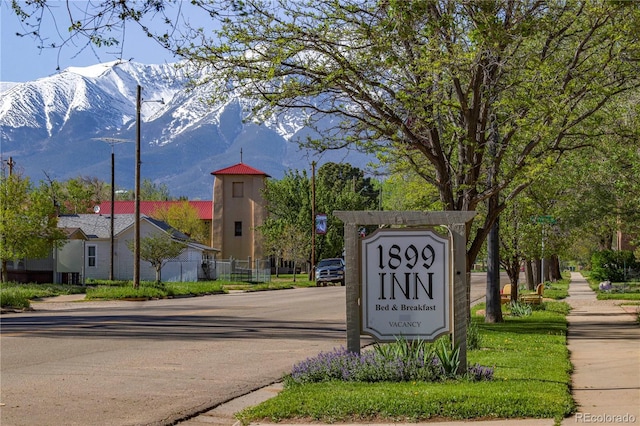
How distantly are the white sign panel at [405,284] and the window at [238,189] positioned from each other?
7260 cm

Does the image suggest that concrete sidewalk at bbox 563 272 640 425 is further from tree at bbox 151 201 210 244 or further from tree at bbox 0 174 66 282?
tree at bbox 151 201 210 244

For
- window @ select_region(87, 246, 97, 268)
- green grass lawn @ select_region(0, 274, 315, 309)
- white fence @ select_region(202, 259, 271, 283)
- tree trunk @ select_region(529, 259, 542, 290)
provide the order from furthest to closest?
white fence @ select_region(202, 259, 271, 283)
window @ select_region(87, 246, 97, 268)
tree trunk @ select_region(529, 259, 542, 290)
green grass lawn @ select_region(0, 274, 315, 309)

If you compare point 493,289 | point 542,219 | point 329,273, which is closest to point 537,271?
point 329,273

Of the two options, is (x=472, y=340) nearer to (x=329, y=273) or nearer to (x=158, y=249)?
(x=158, y=249)

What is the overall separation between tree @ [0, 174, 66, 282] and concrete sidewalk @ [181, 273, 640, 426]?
2830 centimetres

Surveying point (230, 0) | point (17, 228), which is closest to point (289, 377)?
point (230, 0)

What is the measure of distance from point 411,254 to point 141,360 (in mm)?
5594

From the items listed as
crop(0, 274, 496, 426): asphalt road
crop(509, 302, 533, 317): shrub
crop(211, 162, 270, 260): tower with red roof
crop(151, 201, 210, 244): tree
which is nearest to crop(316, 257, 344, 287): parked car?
crop(211, 162, 270, 260): tower with red roof

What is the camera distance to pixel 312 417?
31.3 feet

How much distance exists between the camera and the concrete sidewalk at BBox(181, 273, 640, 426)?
9251 millimetres

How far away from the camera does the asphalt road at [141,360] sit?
1065 centimetres

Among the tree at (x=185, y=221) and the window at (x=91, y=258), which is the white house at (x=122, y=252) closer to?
the window at (x=91, y=258)

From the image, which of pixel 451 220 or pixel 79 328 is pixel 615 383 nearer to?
pixel 451 220

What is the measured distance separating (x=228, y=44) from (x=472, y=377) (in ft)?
24.8
